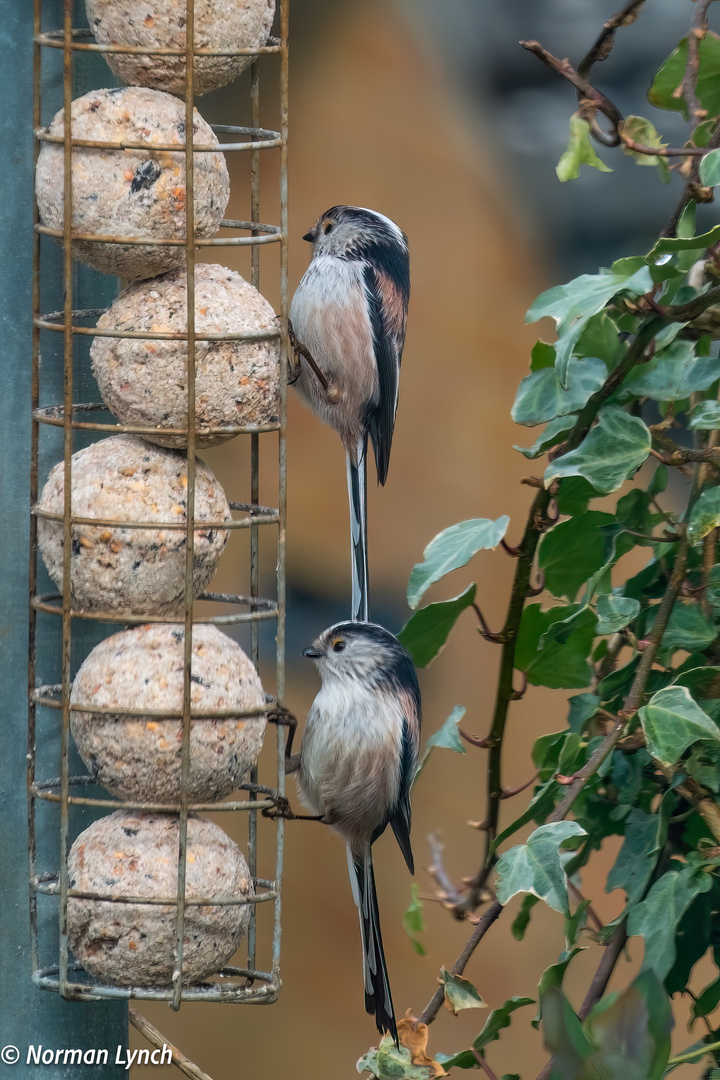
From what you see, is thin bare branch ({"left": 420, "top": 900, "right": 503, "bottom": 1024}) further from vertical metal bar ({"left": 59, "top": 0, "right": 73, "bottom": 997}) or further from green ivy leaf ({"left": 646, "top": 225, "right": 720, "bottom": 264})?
green ivy leaf ({"left": 646, "top": 225, "right": 720, "bottom": 264})

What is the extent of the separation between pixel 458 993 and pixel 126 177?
65cm

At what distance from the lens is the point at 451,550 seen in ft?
3.18

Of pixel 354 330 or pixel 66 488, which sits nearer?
pixel 66 488

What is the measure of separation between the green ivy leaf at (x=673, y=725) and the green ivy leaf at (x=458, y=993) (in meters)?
0.24

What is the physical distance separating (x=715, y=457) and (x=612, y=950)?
35 cm

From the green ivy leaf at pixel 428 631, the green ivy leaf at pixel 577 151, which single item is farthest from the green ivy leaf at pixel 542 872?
the green ivy leaf at pixel 577 151

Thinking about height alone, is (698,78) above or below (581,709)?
above

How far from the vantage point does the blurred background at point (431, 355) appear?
6.34 ft

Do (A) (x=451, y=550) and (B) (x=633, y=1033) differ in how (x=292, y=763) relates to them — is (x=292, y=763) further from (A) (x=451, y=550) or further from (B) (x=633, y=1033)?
(B) (x=633, y=1033)

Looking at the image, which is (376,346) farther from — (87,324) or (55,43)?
(55,43)

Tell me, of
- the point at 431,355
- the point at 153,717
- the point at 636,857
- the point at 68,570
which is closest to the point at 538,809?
the point at 636,857

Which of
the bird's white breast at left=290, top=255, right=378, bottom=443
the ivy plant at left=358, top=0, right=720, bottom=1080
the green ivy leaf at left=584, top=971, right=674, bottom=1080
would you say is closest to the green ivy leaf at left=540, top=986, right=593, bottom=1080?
the green ivy leaf at left=584, top=971, right=674, bottom=1080

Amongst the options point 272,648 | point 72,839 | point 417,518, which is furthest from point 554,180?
point 72,839

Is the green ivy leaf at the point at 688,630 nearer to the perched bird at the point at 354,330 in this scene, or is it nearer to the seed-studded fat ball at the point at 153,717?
the seed-studded fat ball at the point at 153,717
